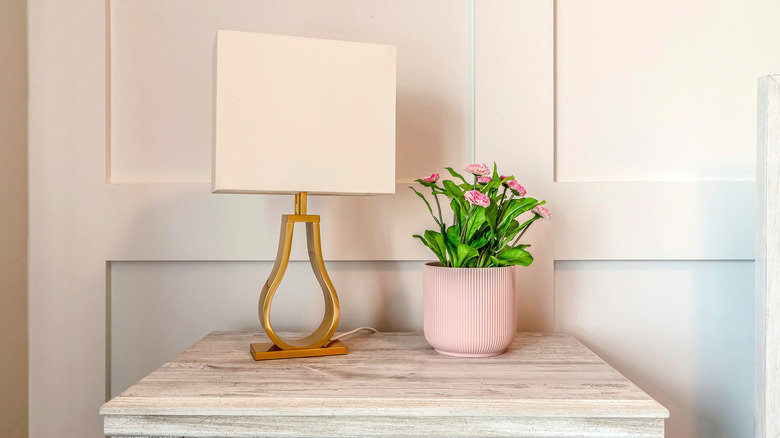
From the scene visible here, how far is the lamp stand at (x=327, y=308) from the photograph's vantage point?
36.0 inches

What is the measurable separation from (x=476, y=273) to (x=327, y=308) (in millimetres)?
264

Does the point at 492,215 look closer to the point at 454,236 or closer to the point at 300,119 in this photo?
the point at 454,236

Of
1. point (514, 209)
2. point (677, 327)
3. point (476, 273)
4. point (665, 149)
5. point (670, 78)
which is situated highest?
point (670, 78)

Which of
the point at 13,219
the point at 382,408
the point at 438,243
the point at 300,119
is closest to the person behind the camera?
the point at 382,408

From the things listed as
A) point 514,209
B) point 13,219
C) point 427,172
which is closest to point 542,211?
point 514,209

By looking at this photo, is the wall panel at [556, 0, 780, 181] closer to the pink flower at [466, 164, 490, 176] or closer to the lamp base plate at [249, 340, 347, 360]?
the pink flower at [466, 164, 490, 176]

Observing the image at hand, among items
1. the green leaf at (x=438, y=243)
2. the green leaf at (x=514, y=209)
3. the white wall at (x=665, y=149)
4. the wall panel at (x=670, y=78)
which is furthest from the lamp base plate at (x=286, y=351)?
the wall panel at (x=670, y=78)

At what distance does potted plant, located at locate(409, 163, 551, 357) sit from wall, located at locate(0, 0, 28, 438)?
2.63 ft

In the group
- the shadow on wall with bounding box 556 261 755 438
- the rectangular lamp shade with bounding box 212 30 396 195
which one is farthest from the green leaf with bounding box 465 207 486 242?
the shadow on wall with bounding box 556 261 755 438

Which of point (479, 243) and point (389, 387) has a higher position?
point (479, 243)

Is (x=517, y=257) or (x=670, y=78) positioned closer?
→ (x=517, y=257)

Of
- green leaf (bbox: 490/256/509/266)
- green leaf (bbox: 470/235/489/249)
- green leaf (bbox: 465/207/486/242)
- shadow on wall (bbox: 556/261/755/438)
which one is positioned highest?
green leaf (bbox: 465/207/486/242)

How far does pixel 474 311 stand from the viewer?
899 mm

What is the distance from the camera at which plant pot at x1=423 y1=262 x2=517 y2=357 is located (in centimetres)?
90
